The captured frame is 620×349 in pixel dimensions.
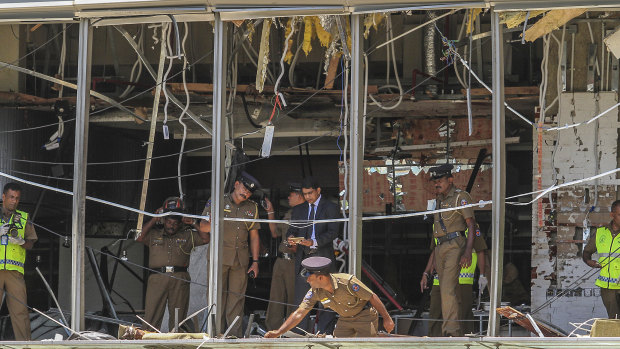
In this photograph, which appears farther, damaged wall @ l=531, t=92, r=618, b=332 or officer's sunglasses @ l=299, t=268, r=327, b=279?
damaged wall @ l=531, t=92, r=618, b=332

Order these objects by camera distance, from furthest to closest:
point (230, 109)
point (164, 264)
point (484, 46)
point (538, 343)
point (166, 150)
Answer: point (166, 150)
point (484, 46)
point (230, 109)
point (164, 264)
point (538, 343)

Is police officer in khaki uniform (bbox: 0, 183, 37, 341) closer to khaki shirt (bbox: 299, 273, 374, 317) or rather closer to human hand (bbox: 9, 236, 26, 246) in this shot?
human hand (bbox: 9, 236, 26, 246)

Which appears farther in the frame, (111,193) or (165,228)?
(111,193)

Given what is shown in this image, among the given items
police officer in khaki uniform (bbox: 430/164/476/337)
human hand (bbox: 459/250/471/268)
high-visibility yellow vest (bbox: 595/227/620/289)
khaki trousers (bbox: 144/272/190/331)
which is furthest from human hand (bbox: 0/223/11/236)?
high-visibility yellow vest (bbox: 595/227/620/289)

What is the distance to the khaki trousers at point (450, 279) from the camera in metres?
12.3

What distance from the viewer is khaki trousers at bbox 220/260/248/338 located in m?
12.5

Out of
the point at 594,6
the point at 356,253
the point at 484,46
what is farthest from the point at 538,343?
the point at 484,46

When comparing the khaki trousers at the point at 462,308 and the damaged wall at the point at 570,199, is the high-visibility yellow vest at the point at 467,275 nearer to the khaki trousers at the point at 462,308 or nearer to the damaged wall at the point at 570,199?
the khaki trousers at the point at 462,308

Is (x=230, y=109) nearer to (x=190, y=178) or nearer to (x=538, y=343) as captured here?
(x=190, y=178)

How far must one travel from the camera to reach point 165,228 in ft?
43.5

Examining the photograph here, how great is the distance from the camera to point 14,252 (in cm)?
1259

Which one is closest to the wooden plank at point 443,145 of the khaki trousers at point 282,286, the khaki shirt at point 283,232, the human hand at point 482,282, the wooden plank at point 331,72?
the wooden plank at point 331,72

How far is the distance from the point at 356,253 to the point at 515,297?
4627mm

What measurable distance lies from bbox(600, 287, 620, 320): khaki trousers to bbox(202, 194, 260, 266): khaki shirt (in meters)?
3.78
